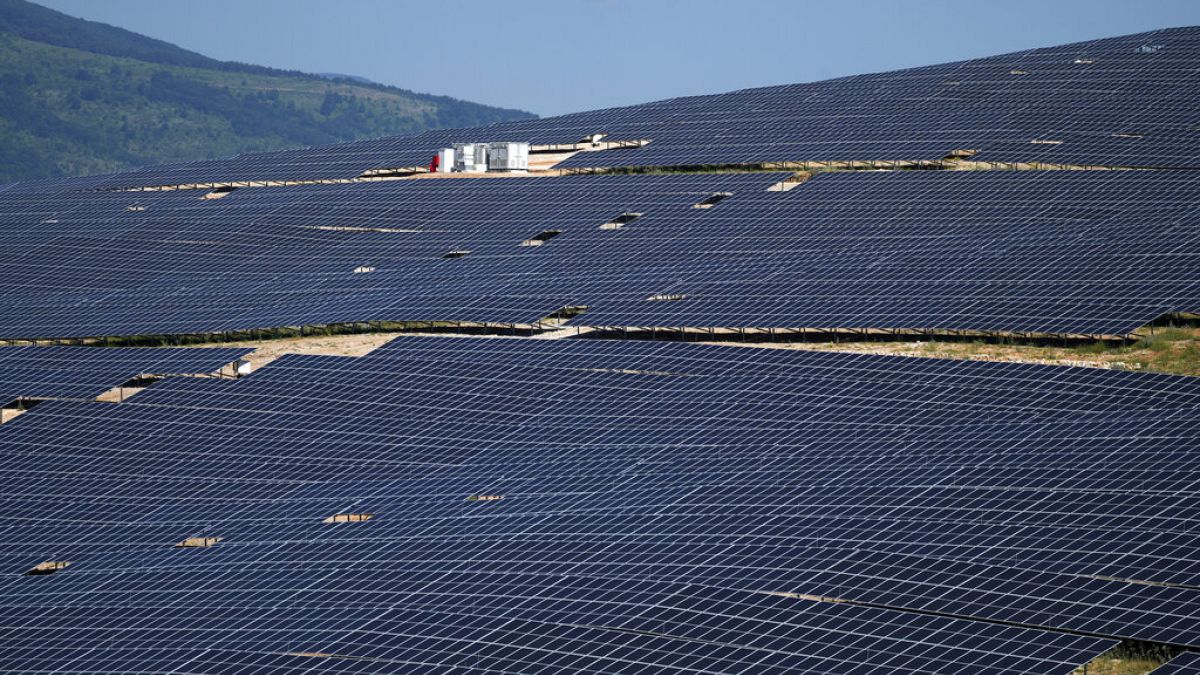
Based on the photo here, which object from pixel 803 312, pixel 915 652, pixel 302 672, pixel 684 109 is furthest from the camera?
pixel 684 109

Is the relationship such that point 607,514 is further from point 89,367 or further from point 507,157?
point 507,157

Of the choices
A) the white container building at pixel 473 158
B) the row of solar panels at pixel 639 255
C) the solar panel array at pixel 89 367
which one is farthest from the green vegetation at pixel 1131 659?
the white container building at pixel 473 158

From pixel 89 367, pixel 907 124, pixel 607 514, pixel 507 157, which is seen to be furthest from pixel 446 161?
pixel 607 514

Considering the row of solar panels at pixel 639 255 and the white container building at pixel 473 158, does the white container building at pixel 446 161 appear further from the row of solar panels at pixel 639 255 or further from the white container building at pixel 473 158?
the row of solar panels at pixel 639 255

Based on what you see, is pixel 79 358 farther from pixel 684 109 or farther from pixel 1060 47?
pixel 1060 47

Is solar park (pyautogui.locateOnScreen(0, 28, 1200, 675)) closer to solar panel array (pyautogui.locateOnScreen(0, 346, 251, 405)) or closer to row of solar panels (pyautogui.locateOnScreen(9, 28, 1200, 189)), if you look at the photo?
solar panel array (pyautogui.locateOnScreen(0, 346, 251, 405))

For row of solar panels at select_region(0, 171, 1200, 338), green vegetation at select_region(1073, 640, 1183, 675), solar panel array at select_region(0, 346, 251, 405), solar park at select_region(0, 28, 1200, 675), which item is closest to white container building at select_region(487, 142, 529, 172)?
solar park at select_region(0, 28, 1200, 675)

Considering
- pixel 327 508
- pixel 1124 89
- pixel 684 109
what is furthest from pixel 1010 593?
pixel 684 109
